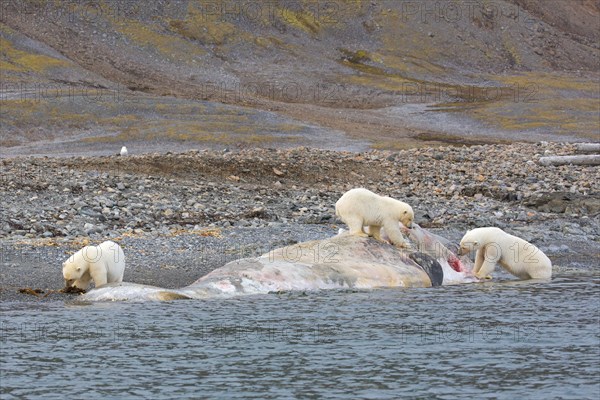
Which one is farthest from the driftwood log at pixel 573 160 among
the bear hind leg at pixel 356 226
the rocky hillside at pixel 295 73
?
the bear hind leg at pixel 356 226

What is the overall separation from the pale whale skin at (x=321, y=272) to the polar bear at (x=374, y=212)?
0.25 m

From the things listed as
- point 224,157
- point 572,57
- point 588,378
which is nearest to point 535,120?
→ point 224,157

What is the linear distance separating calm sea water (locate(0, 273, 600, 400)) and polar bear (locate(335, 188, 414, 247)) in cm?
151

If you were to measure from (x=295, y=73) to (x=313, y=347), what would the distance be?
77979 millimetres

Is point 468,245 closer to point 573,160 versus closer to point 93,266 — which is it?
point 93,266

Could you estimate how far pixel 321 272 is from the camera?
16.9 meters

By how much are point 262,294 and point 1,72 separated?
212 ft

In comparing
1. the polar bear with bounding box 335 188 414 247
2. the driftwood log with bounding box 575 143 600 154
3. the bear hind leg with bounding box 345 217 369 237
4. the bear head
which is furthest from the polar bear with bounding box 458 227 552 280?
the driftwood log with bounding box 575 143 600 154

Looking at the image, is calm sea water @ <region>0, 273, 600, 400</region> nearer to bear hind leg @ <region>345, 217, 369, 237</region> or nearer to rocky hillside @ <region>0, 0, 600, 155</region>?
bear hind leg @ <region>345, 217, 369, 237</region>

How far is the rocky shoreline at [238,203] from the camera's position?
19594 mm

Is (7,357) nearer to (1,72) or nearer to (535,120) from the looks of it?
(535,120)

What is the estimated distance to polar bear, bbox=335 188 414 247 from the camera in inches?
693

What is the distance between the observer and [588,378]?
38.7ft

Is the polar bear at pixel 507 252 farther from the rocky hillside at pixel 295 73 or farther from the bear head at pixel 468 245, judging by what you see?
the rocky hillside at pixel 295 73
